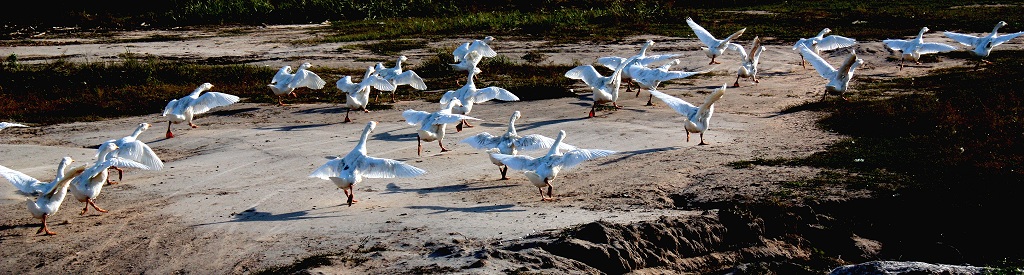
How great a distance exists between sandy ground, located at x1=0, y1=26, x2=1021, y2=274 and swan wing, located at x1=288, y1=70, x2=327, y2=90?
55cm

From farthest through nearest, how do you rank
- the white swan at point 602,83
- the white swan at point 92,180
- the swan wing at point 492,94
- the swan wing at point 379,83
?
the swan wing at point 379,83, the white swan at point 602,83, the swan wing at point 492,94, the white swan at point 92,180

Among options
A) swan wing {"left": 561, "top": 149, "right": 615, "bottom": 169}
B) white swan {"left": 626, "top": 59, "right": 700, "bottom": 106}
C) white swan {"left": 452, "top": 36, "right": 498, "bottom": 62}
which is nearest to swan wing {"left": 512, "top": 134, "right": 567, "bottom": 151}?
swan wing {"left": 561, "top": 149, "right": 615, "bottom": 169}

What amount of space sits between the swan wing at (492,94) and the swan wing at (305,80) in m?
3.93

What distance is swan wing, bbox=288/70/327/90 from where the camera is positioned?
783 inches

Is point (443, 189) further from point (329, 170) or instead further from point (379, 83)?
point (379, 83)

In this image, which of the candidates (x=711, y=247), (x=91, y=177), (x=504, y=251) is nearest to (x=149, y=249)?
(x=91, y=177)

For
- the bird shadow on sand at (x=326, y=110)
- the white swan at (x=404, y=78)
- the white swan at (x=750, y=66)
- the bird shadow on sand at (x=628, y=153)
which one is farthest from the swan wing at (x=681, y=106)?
the bird shadow on sand at (x=326, y=110)

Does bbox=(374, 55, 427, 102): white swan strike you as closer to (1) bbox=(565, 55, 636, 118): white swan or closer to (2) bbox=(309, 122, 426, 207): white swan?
(1) bbox=(565, 55, 636, 118): white swan

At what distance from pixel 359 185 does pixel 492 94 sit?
4.77 meters

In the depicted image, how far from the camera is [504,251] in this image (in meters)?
9.45

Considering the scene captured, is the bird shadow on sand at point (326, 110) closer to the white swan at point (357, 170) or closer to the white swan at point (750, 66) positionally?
the white swan at point (357, 170)

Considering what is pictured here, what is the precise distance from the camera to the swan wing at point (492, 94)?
17.2 metres

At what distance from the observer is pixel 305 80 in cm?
2000

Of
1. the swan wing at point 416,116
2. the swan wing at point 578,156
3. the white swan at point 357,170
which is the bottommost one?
the swan wing at point 416,116
